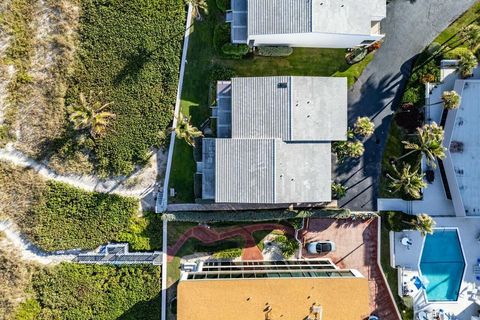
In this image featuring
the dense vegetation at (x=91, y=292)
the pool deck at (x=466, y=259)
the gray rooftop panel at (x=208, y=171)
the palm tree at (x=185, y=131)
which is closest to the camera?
the palm tree at (x=185, y=131)

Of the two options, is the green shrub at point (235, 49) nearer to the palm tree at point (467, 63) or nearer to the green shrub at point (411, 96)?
the green shrub at point (411, 96)

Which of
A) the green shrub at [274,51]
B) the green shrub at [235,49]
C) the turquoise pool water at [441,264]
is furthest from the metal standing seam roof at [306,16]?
the turquoise pool water at [441,264]

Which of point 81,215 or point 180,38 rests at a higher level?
point 180,38

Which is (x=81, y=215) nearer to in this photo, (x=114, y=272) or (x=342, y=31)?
(x=114, y=272)

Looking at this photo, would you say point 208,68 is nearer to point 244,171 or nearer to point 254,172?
point 244,171

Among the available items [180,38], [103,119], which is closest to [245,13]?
[180,38]

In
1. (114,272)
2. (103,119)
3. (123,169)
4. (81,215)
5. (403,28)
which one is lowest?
(114,272)
